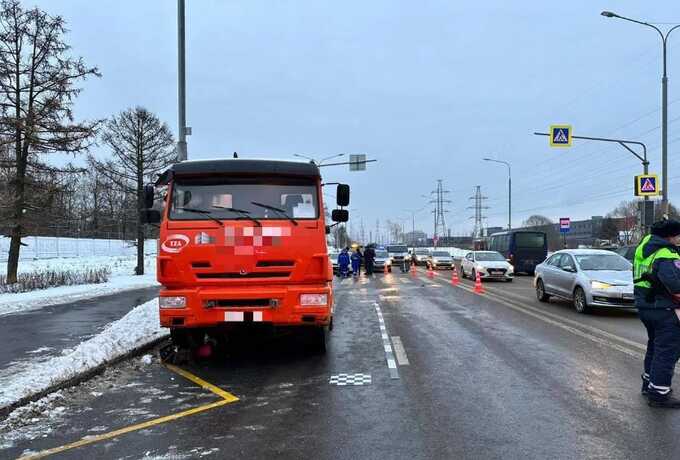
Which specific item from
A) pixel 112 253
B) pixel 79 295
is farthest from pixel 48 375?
pixel 112 253

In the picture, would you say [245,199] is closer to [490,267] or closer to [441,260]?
[490,267]

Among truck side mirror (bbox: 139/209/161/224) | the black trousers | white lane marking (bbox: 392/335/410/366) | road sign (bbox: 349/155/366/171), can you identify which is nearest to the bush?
truck side mirror (bbox: 139/209/161/224)

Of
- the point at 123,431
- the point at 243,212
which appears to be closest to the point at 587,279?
the point at 243,212

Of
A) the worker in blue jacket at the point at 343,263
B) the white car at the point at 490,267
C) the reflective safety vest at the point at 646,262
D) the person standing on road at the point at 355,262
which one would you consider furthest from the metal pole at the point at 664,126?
the reflective safety vest at the point at 646,262

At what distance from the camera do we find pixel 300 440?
457 centimetres

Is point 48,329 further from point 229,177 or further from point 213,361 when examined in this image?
point 229,177

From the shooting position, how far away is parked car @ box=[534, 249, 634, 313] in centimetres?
1225

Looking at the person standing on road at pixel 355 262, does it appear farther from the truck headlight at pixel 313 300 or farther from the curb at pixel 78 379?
the truck headlight at pixel 313 300

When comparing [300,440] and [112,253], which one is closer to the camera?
[300,440]

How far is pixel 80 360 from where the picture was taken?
7.12 meters

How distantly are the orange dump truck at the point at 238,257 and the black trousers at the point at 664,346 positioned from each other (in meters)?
3.79

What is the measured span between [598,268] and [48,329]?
12.6 m

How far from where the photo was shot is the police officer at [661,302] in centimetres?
543

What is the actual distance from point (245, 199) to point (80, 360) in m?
3.07
